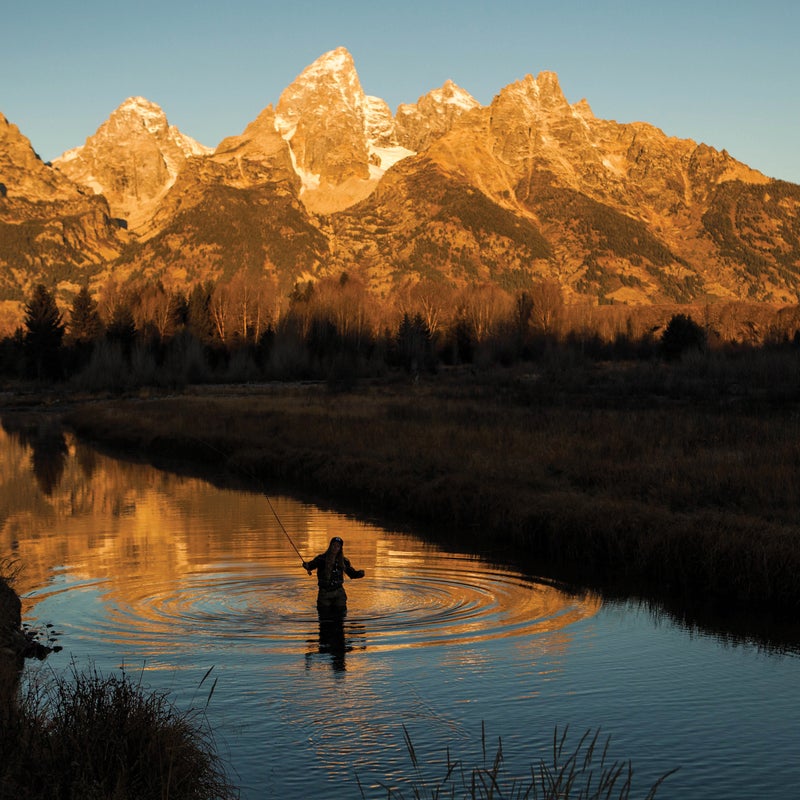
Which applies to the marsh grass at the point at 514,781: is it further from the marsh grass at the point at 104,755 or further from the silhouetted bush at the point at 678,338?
the silhouetted bush at the point at 678,338

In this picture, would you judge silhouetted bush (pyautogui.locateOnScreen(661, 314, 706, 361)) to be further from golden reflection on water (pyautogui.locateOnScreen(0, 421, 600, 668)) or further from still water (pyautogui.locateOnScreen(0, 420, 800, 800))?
still water (pyautogui.locateOnScreen(0, 420, 800, 800))

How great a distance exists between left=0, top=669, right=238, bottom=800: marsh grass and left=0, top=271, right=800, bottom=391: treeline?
270ft

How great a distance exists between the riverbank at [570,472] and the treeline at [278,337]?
3923cm

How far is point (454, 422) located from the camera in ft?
160

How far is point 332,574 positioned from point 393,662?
295 centimetres

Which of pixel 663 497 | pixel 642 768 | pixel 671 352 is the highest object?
pixel 671 352

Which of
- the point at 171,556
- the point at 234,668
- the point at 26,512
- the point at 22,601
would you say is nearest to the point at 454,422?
the point at 26,512

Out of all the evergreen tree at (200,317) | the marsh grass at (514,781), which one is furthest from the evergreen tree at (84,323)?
the marsh grass at (514,781)

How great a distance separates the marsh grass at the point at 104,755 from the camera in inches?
359

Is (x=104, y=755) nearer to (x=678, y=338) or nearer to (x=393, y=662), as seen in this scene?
(x=393, y=662)

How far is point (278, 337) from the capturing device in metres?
127

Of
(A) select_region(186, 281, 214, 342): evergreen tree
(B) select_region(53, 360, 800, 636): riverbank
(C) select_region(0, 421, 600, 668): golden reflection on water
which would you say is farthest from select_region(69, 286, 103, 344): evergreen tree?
(C) select_region(0, 421, 600, 668): golden reflection on water

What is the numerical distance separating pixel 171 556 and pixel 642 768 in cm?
1607

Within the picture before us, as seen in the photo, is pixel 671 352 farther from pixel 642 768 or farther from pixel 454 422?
pixel 642 768
